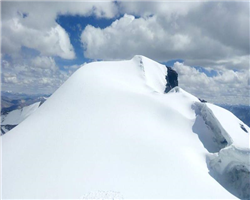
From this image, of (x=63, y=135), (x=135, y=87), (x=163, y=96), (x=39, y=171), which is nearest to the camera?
(x=39, y=171)

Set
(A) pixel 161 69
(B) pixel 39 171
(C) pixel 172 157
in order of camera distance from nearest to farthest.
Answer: (B) pixel 39 171 → (C) pixel 172 157 → (A) pixel 161 69

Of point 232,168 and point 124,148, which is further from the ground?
point 124,148

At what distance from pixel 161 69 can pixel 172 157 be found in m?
54.9

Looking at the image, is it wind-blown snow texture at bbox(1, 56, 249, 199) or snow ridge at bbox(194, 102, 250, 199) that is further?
snow ridge at bbox(194, 102, 250, 199)

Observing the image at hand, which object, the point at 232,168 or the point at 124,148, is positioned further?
the point at 232,168

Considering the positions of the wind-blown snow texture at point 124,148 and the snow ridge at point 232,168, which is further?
the snow ridge at point 232,168

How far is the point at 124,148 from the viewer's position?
31.8 metres

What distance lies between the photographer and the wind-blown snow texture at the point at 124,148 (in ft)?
84.4

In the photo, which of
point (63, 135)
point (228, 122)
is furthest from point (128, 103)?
point (228, 122)

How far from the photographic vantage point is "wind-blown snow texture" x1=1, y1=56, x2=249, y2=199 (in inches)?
1013

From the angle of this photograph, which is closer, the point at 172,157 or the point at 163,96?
the point at 172,157

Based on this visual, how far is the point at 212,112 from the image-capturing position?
1548 inches

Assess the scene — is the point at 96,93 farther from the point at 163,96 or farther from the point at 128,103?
the point at 163,96

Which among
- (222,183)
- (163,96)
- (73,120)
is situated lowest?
(222,183)
